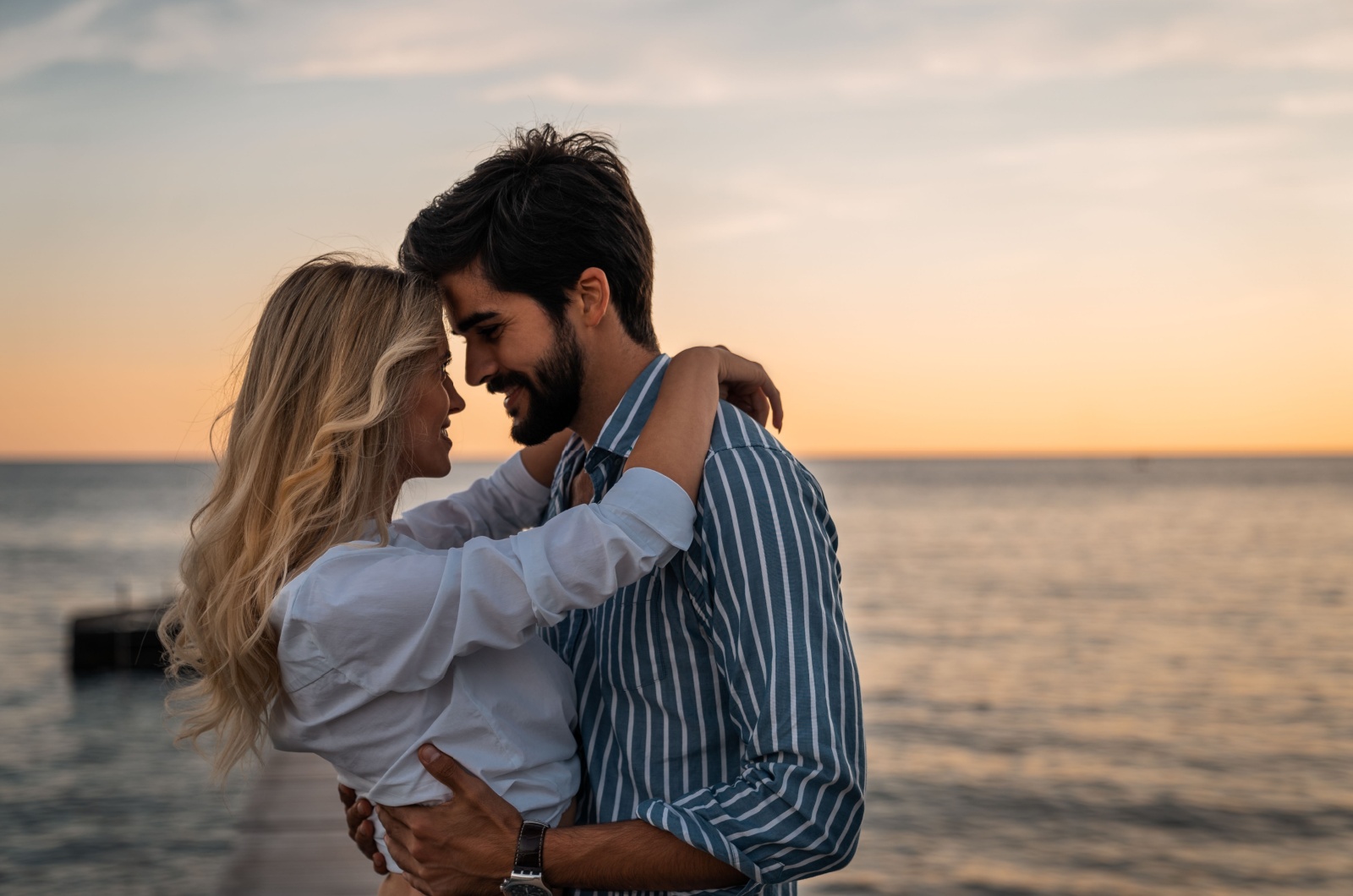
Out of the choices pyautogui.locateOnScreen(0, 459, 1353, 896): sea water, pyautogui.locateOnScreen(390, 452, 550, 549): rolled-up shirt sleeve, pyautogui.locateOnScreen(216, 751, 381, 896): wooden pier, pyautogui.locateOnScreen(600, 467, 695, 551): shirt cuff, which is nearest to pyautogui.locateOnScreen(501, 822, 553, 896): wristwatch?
pyautogui.locateOnScreen(600, 467, 695, 551): shirt cuff

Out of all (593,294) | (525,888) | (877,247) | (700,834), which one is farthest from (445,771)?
(877,247)

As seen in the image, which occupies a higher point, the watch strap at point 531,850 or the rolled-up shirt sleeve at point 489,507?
the rolled-up shirt sleeve at point 489,507

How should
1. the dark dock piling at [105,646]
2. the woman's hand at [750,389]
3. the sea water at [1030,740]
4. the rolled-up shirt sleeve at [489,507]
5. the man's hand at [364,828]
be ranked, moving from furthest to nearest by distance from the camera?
the dark dock piling at [105,646], the sea water at [1030,740], the rolled-up shirt sleeve at [489,507], the woman's hand at [750,389], the man's hand at [364,828]

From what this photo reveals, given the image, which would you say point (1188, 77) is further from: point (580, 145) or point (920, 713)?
point (580, 145)

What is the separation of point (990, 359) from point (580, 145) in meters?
55.1

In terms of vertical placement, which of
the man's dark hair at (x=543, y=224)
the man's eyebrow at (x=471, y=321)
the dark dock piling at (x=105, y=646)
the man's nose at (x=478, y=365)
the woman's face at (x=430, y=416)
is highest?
the man's dark hair at (x=543, y=224)

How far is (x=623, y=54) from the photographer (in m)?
9.80

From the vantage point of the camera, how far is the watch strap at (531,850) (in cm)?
166

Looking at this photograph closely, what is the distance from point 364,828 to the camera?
1987 mm

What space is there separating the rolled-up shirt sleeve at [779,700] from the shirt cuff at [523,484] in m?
1.14

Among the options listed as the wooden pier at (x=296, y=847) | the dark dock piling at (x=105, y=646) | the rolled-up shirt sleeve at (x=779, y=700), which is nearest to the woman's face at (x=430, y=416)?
the rolled-up shirt sleeve at (x=779, y=700)

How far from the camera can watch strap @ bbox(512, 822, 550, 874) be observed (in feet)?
5.46

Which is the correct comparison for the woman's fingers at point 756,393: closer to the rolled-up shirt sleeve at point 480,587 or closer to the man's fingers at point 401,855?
the rolled-up shirt sleeve at point 480,587

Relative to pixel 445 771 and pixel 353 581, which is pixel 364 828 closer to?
pixel 445 771
